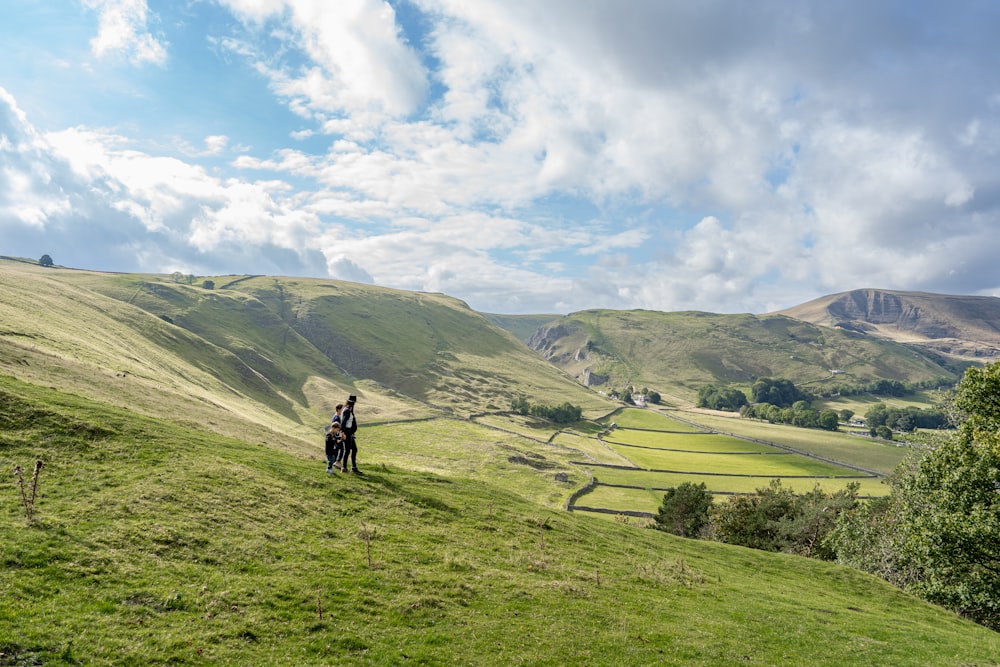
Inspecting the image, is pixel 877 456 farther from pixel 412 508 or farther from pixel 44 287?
pixel 44 287

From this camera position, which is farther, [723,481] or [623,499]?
[723,481]

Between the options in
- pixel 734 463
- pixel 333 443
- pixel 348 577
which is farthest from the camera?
pixel 734 463

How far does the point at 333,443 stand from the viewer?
1177 inches

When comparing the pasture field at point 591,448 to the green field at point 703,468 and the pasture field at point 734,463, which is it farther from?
the pasture field at point 734,463

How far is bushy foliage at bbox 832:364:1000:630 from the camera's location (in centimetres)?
3097

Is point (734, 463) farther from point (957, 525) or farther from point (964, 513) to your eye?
point (957, 525)

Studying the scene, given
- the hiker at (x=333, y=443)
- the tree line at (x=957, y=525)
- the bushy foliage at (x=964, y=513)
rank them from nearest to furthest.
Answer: the hiker at (x=333, y=443)
the bushy foliage at (x=964, y=513)
the tree line at (x=957, y=525)

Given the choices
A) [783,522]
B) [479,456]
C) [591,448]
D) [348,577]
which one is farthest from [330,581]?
[591,448]

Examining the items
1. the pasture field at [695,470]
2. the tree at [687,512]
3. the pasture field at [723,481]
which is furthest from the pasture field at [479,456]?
the tree at [687,512]

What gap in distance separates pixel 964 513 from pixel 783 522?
34.5 metres

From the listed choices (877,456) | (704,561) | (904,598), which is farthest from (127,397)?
(877,456)

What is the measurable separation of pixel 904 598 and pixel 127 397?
2738 inches

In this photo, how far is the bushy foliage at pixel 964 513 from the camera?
30969 millimetres

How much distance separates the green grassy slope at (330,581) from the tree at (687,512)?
46205mm
